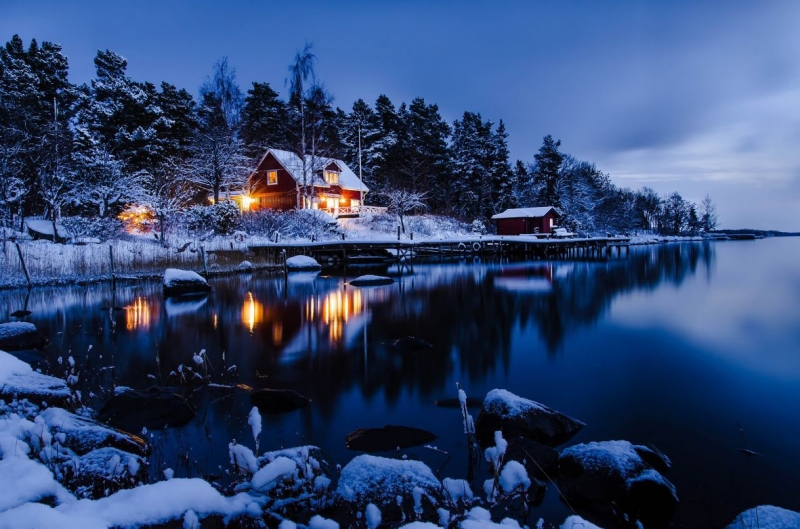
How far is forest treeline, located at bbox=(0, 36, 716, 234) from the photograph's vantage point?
35.9m

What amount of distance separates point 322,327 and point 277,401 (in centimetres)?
697

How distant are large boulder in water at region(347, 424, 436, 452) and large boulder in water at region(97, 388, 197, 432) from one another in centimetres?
260

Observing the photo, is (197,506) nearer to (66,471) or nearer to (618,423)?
(66,471)

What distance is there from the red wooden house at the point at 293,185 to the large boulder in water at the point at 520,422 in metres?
42.2

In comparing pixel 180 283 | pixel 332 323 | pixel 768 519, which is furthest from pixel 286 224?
pixel 768 519

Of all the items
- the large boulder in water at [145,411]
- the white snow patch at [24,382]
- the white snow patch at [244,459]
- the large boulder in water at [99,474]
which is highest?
the white snow patch at [244,459]

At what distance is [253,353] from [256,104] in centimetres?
5653

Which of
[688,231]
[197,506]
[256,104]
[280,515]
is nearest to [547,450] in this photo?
[280,515]

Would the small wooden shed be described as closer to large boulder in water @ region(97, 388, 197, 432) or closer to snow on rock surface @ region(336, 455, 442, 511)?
large boulder in water @ region(97, 388, 197, 432)

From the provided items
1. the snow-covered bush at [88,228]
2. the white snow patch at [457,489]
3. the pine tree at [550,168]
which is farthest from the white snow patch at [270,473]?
the pine tree at [550,168]

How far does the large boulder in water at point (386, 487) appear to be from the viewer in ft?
13.7

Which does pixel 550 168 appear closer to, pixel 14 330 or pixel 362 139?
pixel 362 139

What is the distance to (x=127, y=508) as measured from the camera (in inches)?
111

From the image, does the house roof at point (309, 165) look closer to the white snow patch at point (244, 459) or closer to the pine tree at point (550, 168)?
the pine tree at point (550, 168)
